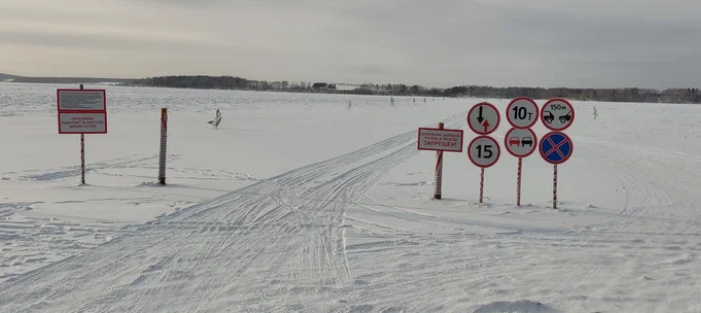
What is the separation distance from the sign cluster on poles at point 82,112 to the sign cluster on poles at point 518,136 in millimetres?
6001

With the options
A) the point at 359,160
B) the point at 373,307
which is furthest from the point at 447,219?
the point at 359,160

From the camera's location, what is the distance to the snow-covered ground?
481cm

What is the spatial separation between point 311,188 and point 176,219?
3.25 metres

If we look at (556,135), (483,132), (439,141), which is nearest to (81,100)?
(439,141)

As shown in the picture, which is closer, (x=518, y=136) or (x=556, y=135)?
(x=556, y=135)

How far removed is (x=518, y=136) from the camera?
30.2ft

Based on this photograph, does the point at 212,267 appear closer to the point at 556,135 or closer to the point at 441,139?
the point at 441,139

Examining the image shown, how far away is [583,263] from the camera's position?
19.7 ft

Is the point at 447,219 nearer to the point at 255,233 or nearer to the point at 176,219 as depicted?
the point at 255,233

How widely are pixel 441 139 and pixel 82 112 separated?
6593 mm

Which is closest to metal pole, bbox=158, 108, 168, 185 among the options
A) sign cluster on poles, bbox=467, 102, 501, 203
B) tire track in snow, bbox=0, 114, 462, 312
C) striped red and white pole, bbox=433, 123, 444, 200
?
tire track in snow, bbox=0, 114, 462, 312

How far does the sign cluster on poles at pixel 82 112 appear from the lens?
33.2 ft

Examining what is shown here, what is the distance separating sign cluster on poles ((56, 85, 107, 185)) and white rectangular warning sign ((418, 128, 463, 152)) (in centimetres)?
582

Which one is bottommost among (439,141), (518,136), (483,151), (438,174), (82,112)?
(438,174)
